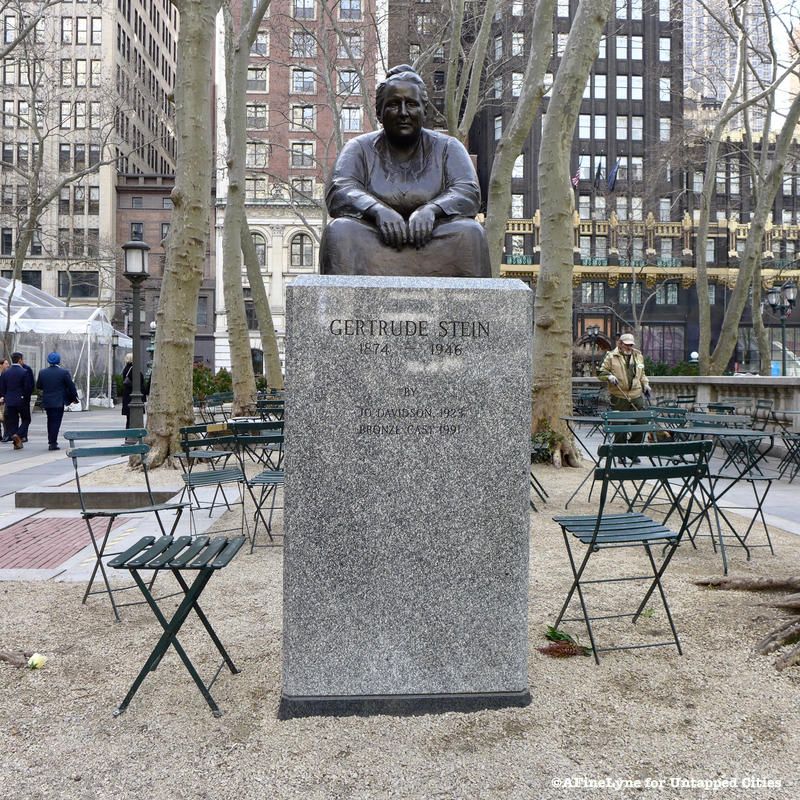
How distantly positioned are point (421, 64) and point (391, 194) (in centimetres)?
1808

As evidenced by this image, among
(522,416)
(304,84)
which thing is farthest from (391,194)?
(304,84)

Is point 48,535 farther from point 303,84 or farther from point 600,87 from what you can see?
point 600,87

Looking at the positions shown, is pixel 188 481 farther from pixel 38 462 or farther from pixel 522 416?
pixel 38 462

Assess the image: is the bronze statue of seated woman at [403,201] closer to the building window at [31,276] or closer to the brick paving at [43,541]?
the brick paving at [43,541]

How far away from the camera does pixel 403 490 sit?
3352 mm

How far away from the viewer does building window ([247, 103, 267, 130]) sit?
155ft

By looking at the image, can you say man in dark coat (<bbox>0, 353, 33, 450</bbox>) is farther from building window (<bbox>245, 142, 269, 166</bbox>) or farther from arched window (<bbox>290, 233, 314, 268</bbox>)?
arched window (<bbox>290, 233, 314, 268</bbox>)

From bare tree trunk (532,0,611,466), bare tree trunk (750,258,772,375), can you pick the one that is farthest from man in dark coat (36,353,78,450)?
bare tree trunk (750,258,772,375)

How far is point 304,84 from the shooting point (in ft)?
158

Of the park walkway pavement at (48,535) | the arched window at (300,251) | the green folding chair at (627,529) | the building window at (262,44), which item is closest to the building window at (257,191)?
the arched window at (300,251)

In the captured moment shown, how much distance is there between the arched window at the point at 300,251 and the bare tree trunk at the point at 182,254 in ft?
137

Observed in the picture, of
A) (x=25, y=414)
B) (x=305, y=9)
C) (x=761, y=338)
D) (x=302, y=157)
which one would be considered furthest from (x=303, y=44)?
(x=302, y=157)

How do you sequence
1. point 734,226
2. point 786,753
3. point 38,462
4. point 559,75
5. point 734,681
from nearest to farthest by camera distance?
point 786,753
point 734,681
point 559,75
point 38,462
point 734,226

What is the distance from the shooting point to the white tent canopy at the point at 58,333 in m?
27.5
